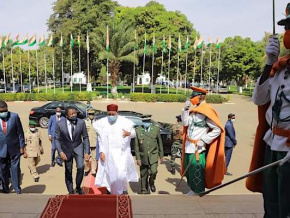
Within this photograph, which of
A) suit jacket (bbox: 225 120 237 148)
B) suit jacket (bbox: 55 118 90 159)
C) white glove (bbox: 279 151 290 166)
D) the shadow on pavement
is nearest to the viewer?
white glove (bbox: 279 151 290 166)

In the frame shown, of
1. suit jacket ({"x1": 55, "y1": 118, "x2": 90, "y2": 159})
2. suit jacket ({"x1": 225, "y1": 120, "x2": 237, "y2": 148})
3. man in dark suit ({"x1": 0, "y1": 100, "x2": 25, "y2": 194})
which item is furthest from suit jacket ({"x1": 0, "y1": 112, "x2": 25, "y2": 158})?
suit jacket ({"x1": 225, "y1": 120, "x2": 237, "y2": 148})

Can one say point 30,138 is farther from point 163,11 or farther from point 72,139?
point 163,11

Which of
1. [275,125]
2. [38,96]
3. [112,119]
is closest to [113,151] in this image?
[112,119]

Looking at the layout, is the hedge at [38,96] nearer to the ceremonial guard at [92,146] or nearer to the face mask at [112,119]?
the ceremonial guard at [92,146]

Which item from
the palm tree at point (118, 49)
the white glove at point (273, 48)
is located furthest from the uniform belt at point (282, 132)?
the palm tree at point (118, 49)

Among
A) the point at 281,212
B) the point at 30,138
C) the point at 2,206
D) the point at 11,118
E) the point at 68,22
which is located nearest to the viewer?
the point at 281,212

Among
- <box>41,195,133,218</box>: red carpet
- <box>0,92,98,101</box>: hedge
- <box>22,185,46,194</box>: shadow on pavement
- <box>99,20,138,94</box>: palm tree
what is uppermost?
<box>99,20,138,94</box>: palm tree

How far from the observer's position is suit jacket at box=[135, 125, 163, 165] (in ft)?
21.0

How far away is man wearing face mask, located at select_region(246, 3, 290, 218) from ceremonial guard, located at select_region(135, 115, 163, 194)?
3.43 m

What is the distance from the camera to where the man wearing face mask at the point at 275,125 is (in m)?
2.70

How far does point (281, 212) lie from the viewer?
8.98 feet

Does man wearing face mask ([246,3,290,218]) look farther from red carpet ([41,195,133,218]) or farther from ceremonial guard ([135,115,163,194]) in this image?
ceremonial guard ([135,115,163,194])

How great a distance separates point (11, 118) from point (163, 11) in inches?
1612

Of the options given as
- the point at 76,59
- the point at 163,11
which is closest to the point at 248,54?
the point at 163,11
